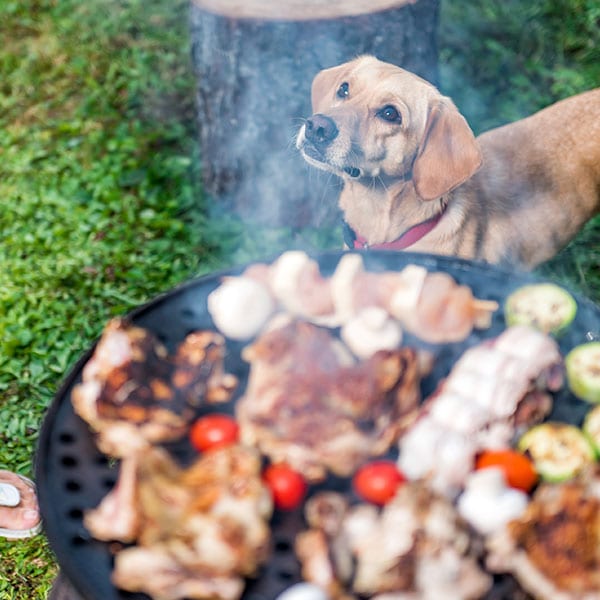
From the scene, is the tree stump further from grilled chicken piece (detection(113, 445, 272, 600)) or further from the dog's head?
grilled chicken piece (detection(113, 445, 272, 600))

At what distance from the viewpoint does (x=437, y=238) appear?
150 inches

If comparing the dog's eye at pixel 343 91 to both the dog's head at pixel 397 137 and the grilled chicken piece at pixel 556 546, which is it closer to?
the dog's head at pixel 397 137

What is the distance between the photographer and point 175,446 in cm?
223

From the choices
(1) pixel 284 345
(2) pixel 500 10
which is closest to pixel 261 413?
(1) pixel 284 345

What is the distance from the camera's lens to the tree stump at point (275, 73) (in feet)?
15.0

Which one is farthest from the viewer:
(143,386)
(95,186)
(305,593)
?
(95,186)

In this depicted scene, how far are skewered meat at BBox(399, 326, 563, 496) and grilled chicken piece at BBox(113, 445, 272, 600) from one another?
0.44 metres

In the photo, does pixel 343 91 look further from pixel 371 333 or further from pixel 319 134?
pixel 371 333

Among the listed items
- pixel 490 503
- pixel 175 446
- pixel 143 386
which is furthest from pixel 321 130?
pixel 490 503

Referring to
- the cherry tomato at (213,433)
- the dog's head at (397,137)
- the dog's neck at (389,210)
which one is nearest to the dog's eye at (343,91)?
the dog's head at (397,137)

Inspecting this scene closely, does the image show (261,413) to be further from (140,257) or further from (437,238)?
(140,257)

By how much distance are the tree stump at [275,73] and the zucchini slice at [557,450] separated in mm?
3099

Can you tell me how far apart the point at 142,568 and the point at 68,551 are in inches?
8.7

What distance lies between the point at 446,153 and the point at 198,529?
2.24m
